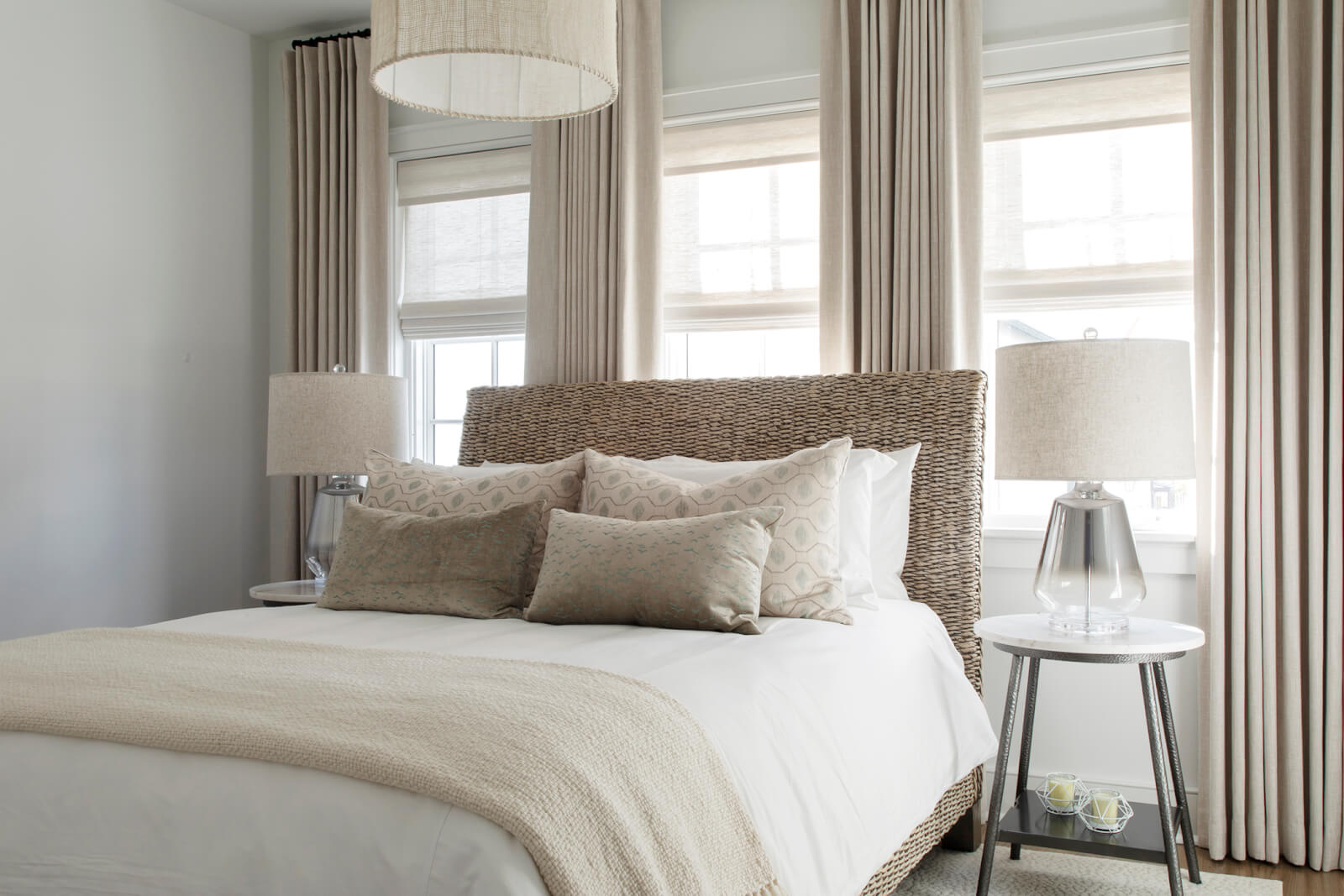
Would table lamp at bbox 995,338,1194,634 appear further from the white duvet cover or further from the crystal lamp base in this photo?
the white duvet cover

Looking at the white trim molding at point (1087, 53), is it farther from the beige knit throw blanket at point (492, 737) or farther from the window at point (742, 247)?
the beige knit throw blanket at point (492, 737)

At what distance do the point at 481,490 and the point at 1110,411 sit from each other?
5.32 feet

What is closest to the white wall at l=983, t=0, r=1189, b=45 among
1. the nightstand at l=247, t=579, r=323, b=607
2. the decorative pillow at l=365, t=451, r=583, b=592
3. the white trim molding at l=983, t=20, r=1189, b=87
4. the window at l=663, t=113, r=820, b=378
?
the white trim molding at l=983, t=20, r=1189, b=87

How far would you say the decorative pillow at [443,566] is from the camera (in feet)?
8.45

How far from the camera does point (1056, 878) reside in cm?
276

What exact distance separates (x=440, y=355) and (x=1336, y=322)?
3.08 meters

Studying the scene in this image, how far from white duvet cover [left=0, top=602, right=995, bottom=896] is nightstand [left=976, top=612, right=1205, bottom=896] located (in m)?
0.16

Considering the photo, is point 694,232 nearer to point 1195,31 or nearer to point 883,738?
point 1195,31

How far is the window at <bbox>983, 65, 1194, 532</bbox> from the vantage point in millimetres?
3117

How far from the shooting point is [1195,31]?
9.68 feet

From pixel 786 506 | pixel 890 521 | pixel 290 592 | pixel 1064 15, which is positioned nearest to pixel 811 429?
pixel 890 521

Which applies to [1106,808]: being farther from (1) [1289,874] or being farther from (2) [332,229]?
(2) [332,229]

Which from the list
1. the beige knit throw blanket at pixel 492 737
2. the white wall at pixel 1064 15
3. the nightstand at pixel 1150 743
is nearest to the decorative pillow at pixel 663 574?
the beige knit throw blanket at pixel 492 737

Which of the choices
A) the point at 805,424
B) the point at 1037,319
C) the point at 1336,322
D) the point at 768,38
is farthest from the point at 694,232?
the point at 1336,322
